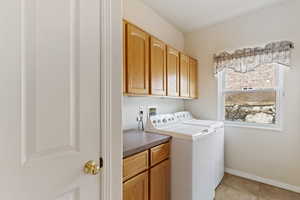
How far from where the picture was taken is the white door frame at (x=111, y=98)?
0.83m

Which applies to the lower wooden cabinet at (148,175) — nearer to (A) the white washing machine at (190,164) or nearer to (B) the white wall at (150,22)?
(A) the white washing machine at (190,164)

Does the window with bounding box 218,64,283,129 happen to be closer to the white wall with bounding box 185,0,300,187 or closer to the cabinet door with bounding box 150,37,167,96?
the white wall with bounding box 185,0,300,187

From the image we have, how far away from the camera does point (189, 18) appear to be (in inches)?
100

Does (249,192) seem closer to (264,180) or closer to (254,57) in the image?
(264,180)

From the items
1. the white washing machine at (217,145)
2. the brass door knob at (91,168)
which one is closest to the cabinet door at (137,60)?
the brass door knob at (91,168)

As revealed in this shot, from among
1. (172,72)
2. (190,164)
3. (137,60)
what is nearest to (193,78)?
(172,72)

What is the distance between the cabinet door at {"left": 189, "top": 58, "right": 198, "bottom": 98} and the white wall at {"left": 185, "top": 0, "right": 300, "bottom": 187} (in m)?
0.10

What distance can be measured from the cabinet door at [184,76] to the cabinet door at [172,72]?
123mm

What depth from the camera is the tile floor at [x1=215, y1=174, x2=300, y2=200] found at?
1.99m

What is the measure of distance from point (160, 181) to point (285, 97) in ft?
6.73

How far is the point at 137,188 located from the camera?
1329 mm

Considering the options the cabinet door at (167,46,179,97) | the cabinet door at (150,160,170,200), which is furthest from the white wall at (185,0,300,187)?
the cabinet door at (150,160,170,200)

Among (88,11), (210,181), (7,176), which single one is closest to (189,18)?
(88,11)

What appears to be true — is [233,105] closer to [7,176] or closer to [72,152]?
[72,152]
